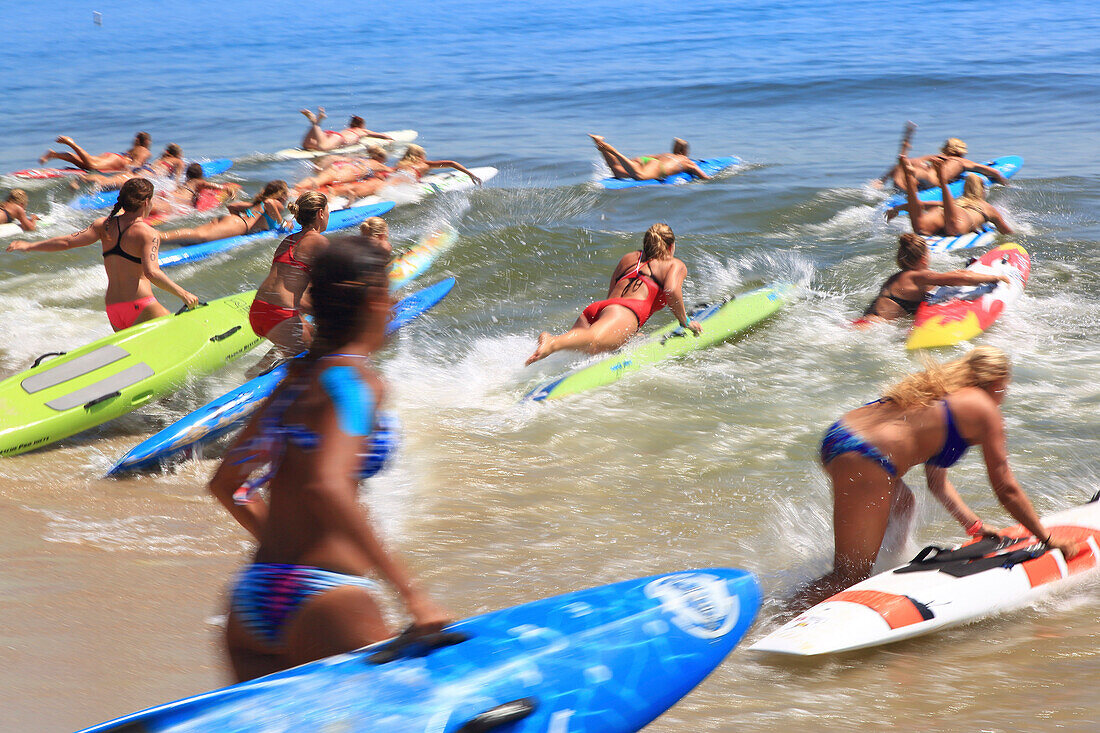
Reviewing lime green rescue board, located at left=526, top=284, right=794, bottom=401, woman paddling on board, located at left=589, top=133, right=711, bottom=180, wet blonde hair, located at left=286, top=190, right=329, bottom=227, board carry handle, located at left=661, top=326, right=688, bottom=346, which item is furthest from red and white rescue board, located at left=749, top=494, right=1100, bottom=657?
woman paddling on board, located at left=589, top=133, right=711, bottom=180

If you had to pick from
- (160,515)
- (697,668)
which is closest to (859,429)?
(697,668)

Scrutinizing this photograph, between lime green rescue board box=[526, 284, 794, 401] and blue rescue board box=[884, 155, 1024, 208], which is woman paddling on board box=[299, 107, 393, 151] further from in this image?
lime green rescue board box=[526, 284, 794, 401]

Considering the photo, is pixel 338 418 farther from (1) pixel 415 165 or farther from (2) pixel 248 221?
(1) pixel 415 165

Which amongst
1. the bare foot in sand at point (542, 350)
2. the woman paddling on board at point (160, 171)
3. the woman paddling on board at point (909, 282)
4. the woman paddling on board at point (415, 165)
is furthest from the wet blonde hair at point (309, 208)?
the woman paddling on board at point (160, 171)

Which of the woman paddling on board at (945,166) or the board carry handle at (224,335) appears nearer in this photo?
the board carry handle at (224,335)

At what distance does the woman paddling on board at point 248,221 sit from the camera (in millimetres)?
10719

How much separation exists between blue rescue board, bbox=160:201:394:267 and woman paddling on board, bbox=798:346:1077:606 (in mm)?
7374

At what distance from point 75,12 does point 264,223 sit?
4380 inches

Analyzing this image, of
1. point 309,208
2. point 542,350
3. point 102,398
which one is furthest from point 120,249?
point 542,350

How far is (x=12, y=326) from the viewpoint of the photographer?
27.4 ft

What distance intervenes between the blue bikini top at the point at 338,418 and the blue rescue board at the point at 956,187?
8.96 metres

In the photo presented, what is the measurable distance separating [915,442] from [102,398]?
483 centimetres

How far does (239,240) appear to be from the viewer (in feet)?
35.8

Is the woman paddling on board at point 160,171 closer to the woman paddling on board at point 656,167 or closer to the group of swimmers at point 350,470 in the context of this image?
the woman paddling on board at point 656,167
